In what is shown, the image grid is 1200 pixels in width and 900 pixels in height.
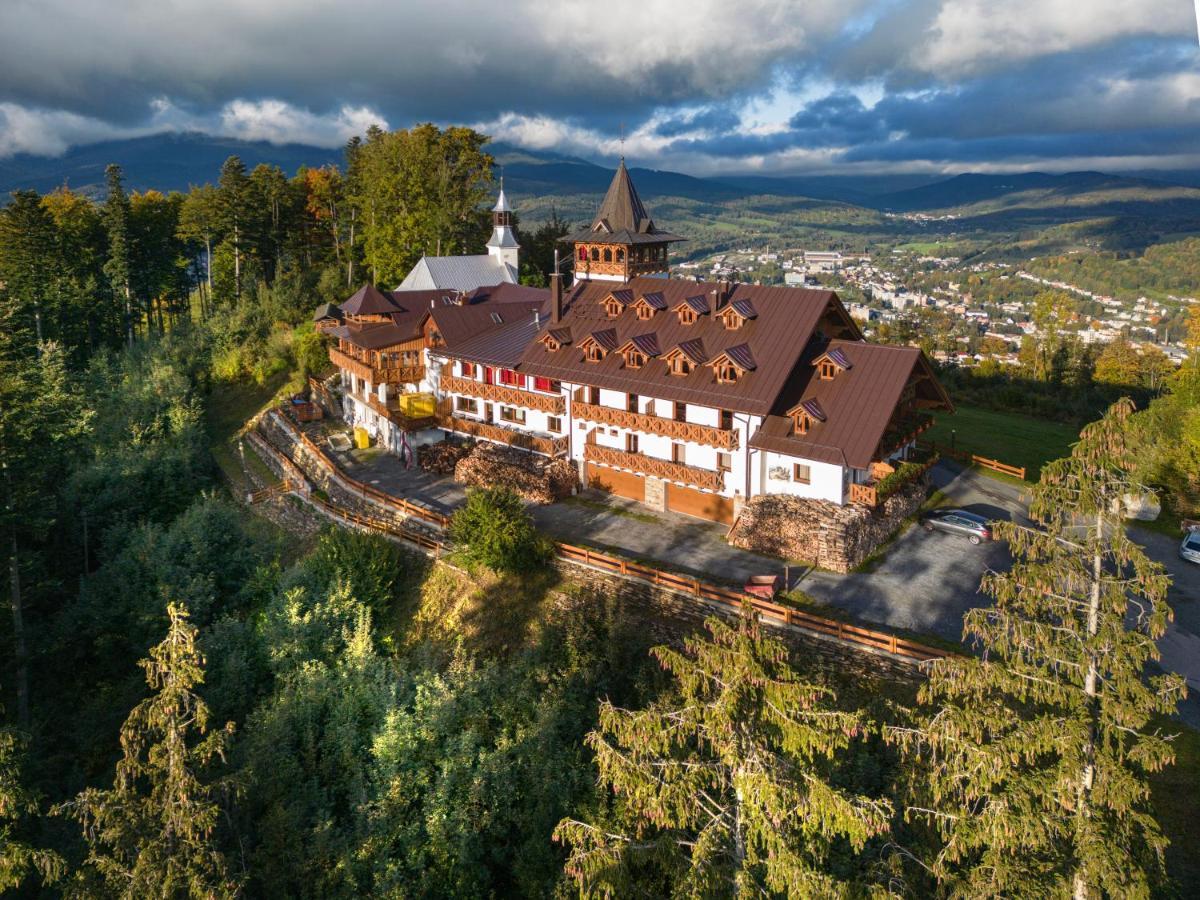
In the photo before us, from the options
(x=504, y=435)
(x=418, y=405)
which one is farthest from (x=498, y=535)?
(x=418, y=405)

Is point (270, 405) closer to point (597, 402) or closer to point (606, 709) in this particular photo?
point (597, 402)

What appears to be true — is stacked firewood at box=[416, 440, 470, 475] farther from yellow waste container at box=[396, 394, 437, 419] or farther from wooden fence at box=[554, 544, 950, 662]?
wooden fence at box=[554, 544, 950, 662]

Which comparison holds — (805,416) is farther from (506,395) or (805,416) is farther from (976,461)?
(506,395)

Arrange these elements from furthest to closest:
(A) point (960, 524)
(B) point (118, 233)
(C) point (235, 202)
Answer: (C) point (235, 202), (B) point (118, 233), (A) point (960, 524)

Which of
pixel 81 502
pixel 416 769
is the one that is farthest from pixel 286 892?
pixel 81 502

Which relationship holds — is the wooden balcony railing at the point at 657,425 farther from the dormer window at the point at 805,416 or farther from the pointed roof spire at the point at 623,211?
the pointed roof spire at the point at 623,211

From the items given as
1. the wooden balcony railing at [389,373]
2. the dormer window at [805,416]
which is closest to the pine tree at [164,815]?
the dormer window at [805,416]
